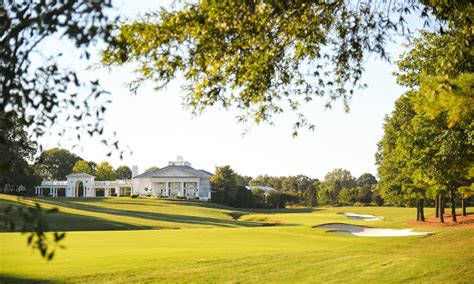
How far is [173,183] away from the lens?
101 meters

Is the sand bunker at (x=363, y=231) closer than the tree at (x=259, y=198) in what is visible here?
Yes

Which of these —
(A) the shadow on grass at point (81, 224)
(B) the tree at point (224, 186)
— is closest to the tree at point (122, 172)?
(B) the tree at point (224, 186)

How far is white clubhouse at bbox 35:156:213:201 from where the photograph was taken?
9944cm

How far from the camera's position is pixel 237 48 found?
292 inches

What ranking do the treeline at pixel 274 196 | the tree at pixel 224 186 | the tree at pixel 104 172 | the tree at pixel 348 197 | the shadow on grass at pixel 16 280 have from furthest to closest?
1. the tree at pixel 104 172
2. the tree at pixel 224 186
3. the tree at pixel 348 197
4. the treeline at pixel 274 196
5. the shadow on grass at pixel 16 280

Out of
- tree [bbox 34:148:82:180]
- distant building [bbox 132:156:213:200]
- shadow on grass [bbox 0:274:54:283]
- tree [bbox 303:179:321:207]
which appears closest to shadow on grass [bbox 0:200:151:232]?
shadow on grass [bbox 0:274:54:283]

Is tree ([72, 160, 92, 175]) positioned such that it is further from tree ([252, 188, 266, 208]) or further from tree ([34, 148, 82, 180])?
tree ([252, 188, 266, 208])

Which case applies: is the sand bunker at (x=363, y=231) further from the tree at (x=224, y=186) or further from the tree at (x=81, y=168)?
the tree at (x=81, y=168)

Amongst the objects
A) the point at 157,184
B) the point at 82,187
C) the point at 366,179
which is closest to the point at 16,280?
the point at 157,184

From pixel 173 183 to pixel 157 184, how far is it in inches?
118

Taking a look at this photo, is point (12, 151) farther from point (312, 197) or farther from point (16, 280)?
point (312, 197)

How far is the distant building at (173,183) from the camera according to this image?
3910 inches

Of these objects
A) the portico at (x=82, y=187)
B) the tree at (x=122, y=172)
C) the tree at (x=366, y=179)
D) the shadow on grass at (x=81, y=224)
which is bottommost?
the shadow on grass at (x=81, y=224)

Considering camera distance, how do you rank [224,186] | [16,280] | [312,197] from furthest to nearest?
[312,197], [224,186], [16,280]
